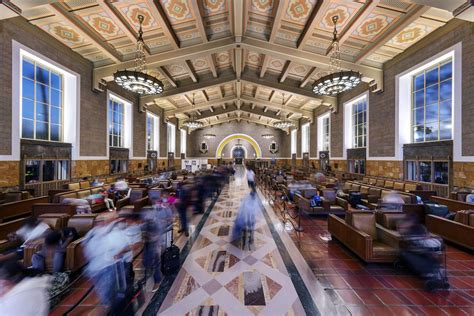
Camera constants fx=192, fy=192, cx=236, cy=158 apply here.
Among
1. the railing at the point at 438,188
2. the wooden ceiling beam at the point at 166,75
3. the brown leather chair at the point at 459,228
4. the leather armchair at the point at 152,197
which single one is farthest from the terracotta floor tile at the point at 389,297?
the wooden ceiling beam at the point at 166,75

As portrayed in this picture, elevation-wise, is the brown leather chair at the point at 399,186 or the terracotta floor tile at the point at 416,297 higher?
the brown leather chair at the point at 399,186

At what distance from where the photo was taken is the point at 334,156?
1335 cm

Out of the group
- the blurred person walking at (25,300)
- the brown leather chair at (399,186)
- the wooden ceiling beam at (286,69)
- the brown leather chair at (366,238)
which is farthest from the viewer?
the wooden ceiling beam at (286,69)

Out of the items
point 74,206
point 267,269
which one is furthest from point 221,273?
point 74,206

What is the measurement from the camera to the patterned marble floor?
240cm

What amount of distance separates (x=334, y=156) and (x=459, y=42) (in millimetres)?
8277

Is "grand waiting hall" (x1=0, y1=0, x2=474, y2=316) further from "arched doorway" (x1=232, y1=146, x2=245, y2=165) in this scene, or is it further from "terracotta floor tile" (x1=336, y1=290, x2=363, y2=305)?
"arched doorway" (x1=232, y1=146, x2=245, y2=165)

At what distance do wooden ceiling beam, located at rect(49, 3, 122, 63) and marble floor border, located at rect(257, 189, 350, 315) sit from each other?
8.35 m

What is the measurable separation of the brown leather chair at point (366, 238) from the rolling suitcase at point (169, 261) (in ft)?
10.6

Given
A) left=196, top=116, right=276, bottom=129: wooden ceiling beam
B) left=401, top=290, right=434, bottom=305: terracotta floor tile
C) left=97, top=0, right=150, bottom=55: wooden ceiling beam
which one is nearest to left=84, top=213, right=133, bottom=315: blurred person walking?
left=401, top=290, right=434, bottom=305: terracotta floor tile

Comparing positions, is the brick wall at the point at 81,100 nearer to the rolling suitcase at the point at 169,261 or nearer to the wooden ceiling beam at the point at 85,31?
the wooden ceiling beam at the point at 85,31

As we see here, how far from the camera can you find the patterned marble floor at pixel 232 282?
2400 millimetres

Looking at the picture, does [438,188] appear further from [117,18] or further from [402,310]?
[117,18]

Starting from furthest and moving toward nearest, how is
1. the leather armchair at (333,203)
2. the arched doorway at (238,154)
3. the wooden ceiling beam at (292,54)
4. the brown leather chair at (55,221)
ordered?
the arched doorway at (238,154) < the wooden ceiling beam at (292,54) < the leather armchair at (333,203) < the brown leather chair at (55,221)
